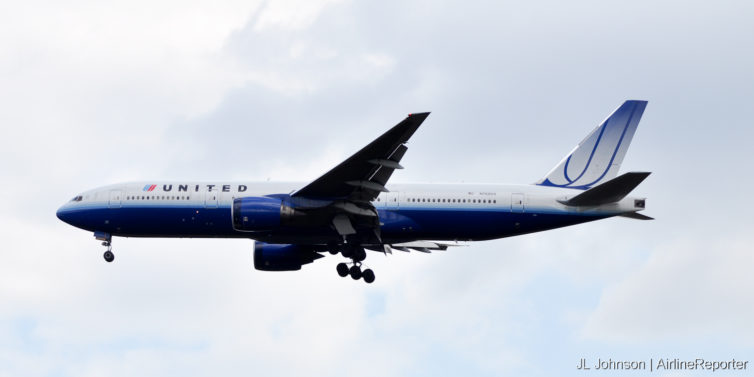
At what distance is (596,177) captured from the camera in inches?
2041

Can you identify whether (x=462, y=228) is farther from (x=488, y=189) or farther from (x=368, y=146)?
(x=368, y=146)

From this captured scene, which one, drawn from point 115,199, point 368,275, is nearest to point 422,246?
point 368,275

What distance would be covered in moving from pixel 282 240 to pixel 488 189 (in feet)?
29.1

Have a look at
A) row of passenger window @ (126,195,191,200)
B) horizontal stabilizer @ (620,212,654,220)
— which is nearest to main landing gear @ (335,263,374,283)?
row of passenger window @ (126,195,191,200)

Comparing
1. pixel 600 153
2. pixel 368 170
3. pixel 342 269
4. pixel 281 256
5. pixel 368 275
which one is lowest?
pixel 368 275

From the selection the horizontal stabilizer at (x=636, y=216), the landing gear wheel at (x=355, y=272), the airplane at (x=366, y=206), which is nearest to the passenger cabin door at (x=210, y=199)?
the airplane at (x=366, y=206)

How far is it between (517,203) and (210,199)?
41.8 feet

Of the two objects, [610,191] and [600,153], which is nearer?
[610,191]

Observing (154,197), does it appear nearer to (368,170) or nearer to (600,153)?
(368,170)

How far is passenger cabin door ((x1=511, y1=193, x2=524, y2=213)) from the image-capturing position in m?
49.1

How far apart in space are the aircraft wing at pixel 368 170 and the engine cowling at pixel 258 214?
0.87 metres

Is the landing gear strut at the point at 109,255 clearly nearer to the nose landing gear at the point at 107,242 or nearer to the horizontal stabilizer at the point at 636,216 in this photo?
the nose landing gear at the point at 107,242

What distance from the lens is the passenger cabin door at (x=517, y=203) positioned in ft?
161

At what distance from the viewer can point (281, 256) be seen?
5459cm
